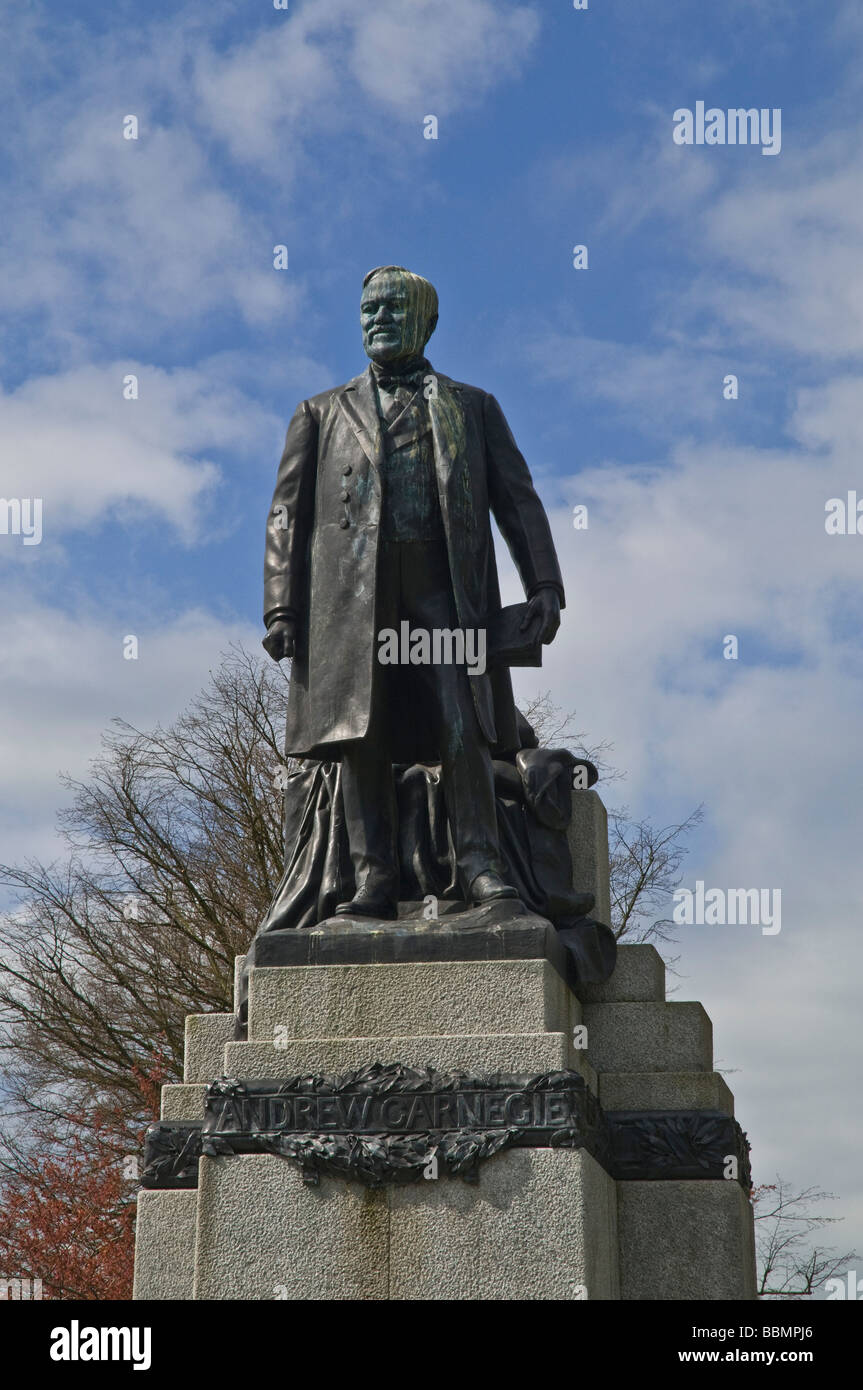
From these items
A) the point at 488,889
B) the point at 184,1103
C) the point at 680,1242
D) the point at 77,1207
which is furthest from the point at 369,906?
the point at 77,1207

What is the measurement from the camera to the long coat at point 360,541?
28.0 feet

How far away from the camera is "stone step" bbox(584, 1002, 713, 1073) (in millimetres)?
8719

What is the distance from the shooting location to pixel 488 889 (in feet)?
26.9

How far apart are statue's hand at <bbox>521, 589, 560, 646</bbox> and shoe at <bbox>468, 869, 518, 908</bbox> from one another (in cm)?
124

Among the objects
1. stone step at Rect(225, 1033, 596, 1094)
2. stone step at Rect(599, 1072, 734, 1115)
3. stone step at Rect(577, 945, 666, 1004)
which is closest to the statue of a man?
stone step at Rect(225, 1033, 596, 1094)

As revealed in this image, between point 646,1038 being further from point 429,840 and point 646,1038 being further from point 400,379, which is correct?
point 400,379

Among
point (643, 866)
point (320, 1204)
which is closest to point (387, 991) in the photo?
point (320, 1204)

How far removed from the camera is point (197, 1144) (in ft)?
28.5

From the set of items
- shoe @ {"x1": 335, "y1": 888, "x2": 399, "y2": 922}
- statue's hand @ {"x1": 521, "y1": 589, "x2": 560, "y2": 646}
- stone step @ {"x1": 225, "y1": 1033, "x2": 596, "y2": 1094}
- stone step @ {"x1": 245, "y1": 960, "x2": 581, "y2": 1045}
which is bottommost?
stone step @ {"x1": 225, "y1": 1033, "x2": 596, "y2": 1094}

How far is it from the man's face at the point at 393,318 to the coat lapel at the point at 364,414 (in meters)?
0.17

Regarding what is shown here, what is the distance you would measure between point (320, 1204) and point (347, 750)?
2.12 metres

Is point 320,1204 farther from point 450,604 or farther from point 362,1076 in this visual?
point 450,604

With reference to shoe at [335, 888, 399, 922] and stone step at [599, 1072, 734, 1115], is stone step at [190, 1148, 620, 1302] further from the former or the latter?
shoe at [335, 888, 399, 922]

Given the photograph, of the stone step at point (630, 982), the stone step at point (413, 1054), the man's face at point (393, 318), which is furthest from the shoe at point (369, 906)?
the man's face at point (393, 318)
